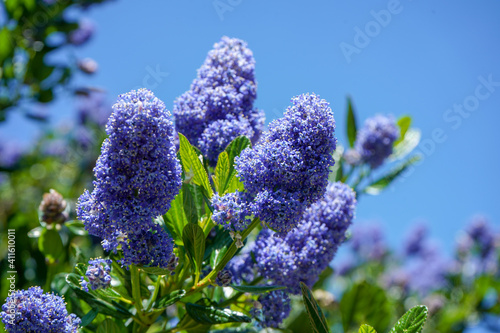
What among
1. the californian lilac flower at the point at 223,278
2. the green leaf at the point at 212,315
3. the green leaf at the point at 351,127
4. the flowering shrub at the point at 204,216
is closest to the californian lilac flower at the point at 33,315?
the flowering shrub at the point at 204,216

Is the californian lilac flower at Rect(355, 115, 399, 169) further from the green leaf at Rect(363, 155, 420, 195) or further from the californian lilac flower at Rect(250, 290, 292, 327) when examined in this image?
the californian lilac flower at Rect(250, 290, 292, 327)

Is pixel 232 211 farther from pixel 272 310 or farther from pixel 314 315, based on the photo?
pixel 272 310

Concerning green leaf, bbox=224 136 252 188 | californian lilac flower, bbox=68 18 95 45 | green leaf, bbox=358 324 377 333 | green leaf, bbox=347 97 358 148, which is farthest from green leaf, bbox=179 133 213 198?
californian lilac flower, bbox=68 18 95 45

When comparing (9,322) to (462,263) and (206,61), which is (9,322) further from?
(462,263)

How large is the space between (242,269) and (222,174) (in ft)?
2.46

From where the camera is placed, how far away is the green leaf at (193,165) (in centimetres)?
236

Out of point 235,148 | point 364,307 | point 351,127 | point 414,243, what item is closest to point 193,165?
point 235,148

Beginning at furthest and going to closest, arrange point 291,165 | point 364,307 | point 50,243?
point 364,307 → point 50,243 → point 291,165

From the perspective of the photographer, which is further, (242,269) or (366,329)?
(242,269)

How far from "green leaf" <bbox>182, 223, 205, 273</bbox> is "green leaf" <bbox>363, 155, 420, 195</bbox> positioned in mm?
1994

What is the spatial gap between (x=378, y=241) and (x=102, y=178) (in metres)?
6.86

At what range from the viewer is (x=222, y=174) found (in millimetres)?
2438

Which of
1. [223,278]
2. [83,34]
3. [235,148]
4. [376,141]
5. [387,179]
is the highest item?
[83,34]

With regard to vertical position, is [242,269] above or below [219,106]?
below
